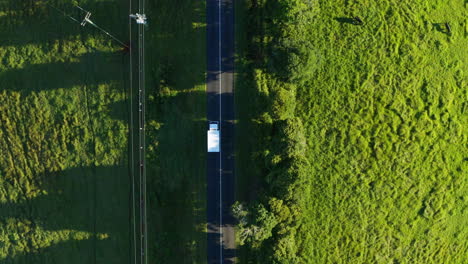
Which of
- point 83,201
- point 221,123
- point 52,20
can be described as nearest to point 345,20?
point 221,123

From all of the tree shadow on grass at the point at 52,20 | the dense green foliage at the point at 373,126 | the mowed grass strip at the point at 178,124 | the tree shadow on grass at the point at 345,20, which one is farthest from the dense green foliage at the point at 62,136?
the tree shadow on grass at the point at 345,20

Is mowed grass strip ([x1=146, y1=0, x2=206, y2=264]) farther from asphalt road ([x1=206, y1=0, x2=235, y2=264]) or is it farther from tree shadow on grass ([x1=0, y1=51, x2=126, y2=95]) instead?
tree shadow on grass ([x1=0, y1=51, x2=126, y2=95])

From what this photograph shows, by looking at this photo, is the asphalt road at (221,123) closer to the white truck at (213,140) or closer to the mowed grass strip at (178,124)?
the mowed grass strip at (178,124)

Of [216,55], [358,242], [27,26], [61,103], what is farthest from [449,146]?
[27,26]

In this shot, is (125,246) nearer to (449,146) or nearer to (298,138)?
(298,138)

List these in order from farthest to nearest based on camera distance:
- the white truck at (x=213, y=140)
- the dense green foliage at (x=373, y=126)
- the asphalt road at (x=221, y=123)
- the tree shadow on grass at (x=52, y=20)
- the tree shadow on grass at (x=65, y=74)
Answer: the tree shadow on grass at (x=65, y=74) < the tree shadow on grass at (x=52, y=20) < the asphalt road at (x=221, y=123) < the dense green foliage at (x=373, y=126) < the white truck at (x=213, y=140)

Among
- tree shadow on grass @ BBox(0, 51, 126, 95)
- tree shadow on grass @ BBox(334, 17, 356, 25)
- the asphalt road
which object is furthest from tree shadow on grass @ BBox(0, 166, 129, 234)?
tree shadow on grass @ BBox(334, 17, 356, 25)

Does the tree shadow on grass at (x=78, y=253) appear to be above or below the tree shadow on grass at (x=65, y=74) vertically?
below
